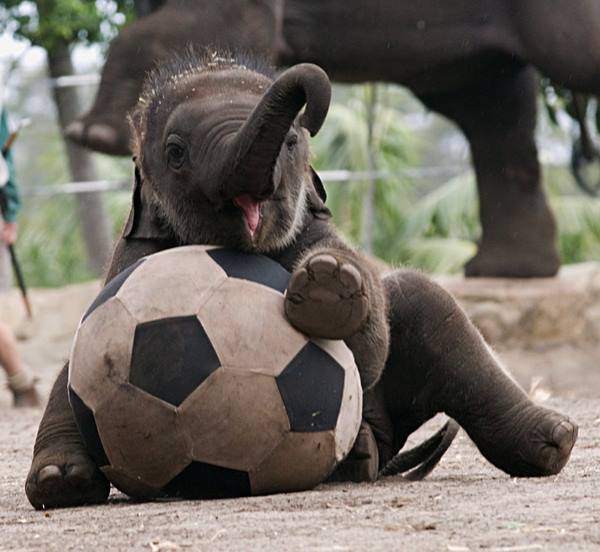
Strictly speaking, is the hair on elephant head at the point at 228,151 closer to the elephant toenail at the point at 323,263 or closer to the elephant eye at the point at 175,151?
the elephant eye at the point at 175,151

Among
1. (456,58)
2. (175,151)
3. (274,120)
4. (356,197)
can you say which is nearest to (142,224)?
(175,151)

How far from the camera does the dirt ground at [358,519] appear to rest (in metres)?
3.05

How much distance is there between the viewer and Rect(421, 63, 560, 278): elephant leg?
394 inches

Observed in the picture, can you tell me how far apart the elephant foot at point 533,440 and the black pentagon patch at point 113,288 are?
3.56 ft

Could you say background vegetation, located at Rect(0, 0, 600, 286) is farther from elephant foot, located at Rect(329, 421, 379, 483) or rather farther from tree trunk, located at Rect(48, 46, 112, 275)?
elephant foot, located at Rect(329, 421, 379, 483)

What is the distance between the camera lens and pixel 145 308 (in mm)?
3660

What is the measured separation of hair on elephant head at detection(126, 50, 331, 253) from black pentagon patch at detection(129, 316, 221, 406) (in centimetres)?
35

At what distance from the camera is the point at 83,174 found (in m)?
13.1

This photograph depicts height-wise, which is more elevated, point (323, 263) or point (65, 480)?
point (323, 263)

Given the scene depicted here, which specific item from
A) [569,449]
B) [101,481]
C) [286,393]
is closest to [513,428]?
[569,449]

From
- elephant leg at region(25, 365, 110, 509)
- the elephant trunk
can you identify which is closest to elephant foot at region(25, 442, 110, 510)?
elephant leg at region(25, 365, 110, 509)

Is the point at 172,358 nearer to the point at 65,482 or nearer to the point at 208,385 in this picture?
the point at 208,385

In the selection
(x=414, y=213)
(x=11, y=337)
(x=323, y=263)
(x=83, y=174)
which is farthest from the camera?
(x=414, y=213)

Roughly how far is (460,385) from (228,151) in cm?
101
